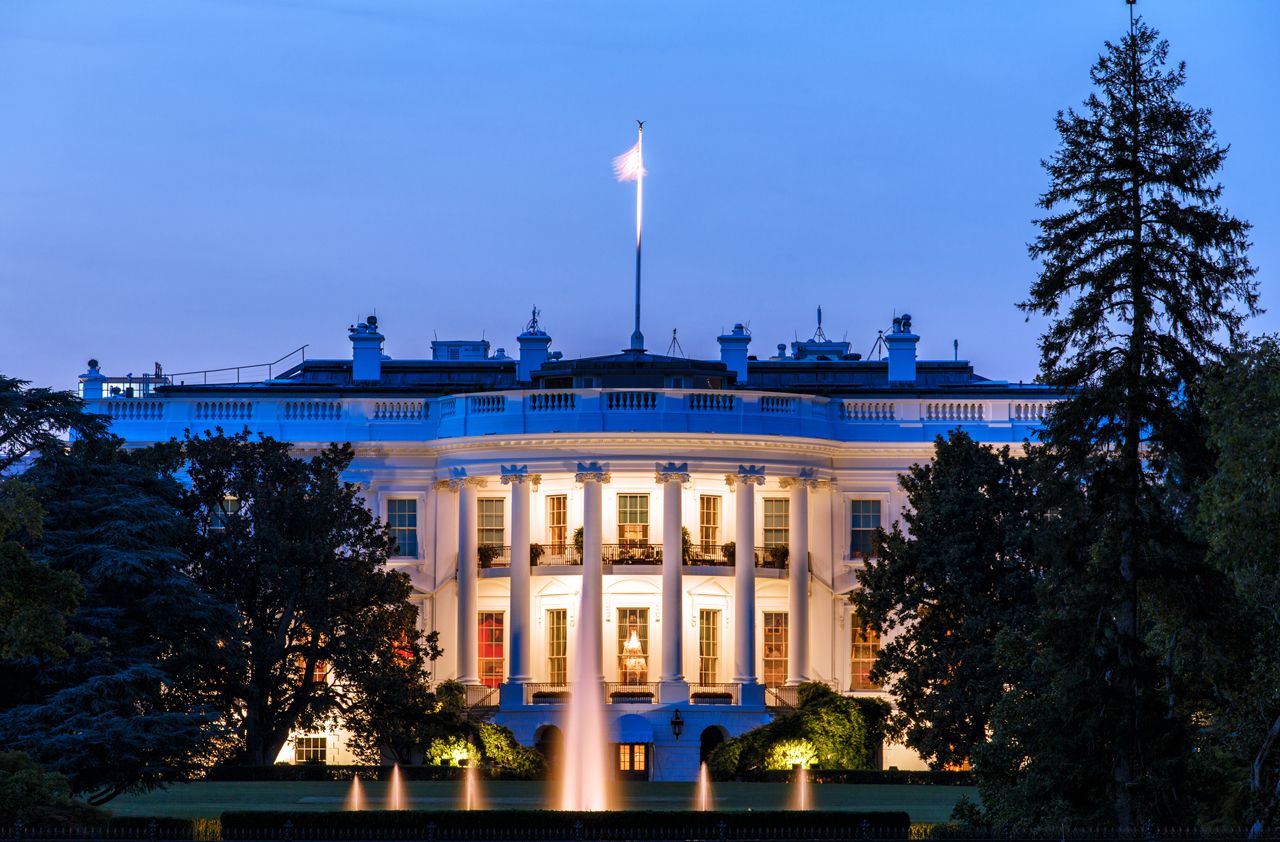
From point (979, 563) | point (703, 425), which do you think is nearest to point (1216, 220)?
point (979, 563)

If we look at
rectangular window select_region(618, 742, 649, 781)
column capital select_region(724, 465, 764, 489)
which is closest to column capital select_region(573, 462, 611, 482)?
column capital select_region(724, 465, 764, 489)

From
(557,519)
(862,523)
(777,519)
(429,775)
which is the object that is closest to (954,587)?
(777,519)

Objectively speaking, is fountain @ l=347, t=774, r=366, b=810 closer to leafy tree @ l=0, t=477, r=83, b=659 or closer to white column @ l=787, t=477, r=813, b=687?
leafy tree @ l=0, t=477, r=83, b=659

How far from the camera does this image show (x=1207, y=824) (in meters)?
44.9

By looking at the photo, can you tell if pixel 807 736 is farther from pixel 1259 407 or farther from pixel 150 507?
pixel 1259 407

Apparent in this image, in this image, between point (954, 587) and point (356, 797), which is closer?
point (356, 797)

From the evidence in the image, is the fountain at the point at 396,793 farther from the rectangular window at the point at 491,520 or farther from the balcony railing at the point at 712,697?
the rectangular window at the point at 491,520

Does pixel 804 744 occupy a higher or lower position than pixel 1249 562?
lower

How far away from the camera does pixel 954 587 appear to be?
6800 cm

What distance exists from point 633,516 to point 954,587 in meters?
14.2

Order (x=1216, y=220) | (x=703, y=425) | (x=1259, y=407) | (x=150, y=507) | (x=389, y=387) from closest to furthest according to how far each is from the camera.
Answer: (x=1259, y=407), (x=1216, y=220), (x=150, y=507), (x=703, y=425), (x=389, y=387)

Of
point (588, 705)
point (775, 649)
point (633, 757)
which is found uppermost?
point (775, 649)

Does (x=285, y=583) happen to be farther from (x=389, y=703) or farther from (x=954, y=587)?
(x=954, y=587)

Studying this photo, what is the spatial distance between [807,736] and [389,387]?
18.9 metres
